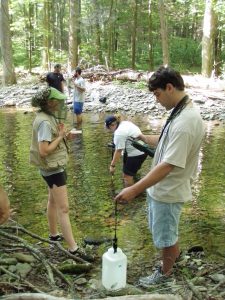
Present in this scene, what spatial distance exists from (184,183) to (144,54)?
32764 millimetres

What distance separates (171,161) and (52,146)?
1672 millimetres

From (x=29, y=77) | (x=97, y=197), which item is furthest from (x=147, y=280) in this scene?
(x=29, y=77)

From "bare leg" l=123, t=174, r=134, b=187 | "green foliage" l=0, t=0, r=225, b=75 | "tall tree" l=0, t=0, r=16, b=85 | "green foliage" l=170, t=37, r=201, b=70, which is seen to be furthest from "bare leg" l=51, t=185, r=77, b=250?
"green foliage" l=170, t=37, r=201, b=70

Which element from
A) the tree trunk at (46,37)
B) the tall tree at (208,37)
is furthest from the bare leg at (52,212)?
the tree trunk at (46,37)

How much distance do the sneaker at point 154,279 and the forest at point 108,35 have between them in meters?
18.4

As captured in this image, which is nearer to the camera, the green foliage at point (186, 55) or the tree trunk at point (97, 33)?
the tree trunk at point (97, 33)

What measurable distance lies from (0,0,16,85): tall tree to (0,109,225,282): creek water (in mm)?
12916

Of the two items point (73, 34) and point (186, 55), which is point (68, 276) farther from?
point (186, 55)

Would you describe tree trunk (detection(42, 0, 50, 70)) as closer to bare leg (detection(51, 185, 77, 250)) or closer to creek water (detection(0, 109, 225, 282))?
creek water (detection(0, 109, 225, 282))

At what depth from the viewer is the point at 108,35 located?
1223 inches

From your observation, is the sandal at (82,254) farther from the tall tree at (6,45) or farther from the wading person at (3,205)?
the tall tree at (6,45)

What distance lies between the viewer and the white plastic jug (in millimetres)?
3785

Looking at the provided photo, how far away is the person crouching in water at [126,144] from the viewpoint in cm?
746

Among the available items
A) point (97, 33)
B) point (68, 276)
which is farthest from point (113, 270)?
point (97, 33)
